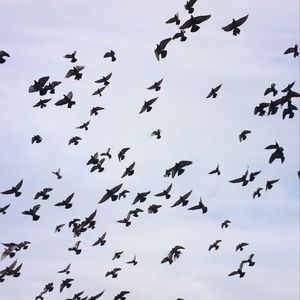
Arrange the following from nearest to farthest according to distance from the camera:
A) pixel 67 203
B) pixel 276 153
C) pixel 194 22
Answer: pixel 194 22
pixel 276 153
pixel 67 203

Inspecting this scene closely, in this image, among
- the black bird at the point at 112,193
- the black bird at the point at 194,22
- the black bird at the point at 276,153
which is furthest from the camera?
the black bird at the point at 112,193

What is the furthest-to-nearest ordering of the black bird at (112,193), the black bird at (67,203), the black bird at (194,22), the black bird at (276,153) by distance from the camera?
the black bird at (67,203) < the black bird at (112,193) < the black bird at (276,153) < the black bird at (194,22)

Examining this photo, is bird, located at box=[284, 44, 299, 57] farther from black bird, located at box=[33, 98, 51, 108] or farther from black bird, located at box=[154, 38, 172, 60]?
black bird, located at box=[33, 98, 51, 108]

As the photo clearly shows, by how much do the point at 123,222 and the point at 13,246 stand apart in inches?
293

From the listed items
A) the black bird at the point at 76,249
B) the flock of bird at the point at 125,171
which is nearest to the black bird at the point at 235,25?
the flock of bird at the point at 125,171

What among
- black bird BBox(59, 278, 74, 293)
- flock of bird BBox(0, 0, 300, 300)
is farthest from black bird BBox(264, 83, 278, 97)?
black bird BBox(59, 278, 74, 293)

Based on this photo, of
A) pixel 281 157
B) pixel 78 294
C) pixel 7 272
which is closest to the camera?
pixel 281 157

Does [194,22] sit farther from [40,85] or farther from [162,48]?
[40,85]

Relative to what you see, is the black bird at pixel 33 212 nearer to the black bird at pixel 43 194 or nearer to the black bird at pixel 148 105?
the black bird at pixel 43 194

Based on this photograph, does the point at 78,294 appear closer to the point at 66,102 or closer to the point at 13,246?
the point at 13,246

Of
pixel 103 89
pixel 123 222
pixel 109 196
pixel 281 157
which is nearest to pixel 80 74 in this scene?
pixel 103 89

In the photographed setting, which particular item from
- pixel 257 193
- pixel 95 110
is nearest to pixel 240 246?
pixel 257 193

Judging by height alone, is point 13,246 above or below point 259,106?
below

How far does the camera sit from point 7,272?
109ft
